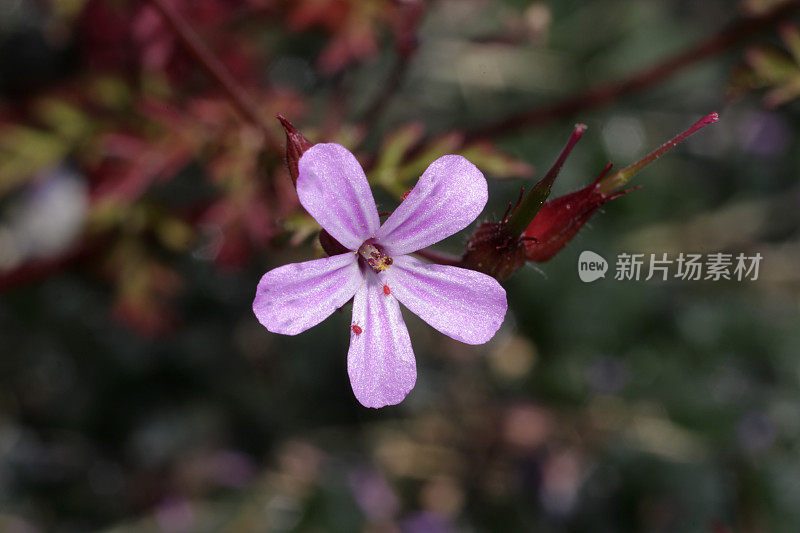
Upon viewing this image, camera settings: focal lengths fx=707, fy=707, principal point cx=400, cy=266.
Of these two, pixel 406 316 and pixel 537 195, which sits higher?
pixel 406 316

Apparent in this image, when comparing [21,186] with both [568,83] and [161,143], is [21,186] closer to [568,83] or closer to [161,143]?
[161,143]

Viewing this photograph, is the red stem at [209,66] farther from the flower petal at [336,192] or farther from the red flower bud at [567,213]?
the red flower bud at [567,213]

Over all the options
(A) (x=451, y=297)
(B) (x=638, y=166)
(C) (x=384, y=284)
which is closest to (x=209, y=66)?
(C) (x=384, y=284)

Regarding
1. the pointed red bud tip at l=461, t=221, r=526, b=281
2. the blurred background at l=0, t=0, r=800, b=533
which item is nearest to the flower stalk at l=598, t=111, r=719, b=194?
the pointed red bud tip at l=461, t=221, r=526, b=281

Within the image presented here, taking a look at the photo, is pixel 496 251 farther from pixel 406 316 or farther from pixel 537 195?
pixel 406 316

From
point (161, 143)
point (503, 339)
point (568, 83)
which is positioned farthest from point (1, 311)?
point (568, 83)
